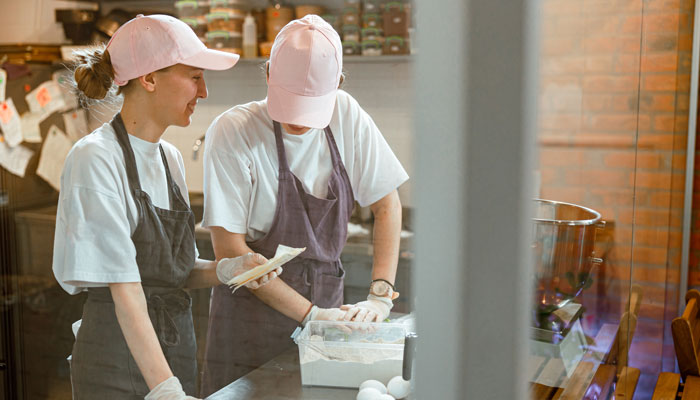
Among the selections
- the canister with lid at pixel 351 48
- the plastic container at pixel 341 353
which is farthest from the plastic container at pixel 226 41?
the plastic container at pixel 341 353

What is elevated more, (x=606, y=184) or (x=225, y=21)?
(x=225, y=21)

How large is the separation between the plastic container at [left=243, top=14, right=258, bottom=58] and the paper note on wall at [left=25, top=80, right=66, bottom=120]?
0.84 ft

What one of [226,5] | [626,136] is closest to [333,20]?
[226,5]

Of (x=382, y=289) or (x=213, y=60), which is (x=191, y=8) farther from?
(x=382, y=289)

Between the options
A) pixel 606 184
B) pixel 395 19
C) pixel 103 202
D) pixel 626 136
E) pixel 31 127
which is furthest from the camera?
pixel 626 136

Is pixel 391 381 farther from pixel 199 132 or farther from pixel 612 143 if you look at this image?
pixel 612 143

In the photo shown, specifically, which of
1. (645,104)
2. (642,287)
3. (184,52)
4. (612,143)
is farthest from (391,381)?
(642,287)

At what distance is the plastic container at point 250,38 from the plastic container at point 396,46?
0.49ft

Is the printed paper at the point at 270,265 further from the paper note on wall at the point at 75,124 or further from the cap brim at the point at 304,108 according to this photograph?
the paper note on wall at the point at 75,124

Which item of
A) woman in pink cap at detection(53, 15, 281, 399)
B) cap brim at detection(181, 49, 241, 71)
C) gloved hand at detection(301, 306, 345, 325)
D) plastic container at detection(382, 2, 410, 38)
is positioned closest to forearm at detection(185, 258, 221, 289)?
woman in pink cap at detection(53, 15, 281, 399)

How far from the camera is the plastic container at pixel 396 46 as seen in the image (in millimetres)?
628

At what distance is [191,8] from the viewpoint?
72cm

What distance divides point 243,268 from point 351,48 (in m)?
0.27

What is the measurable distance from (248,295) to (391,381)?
0.19m
